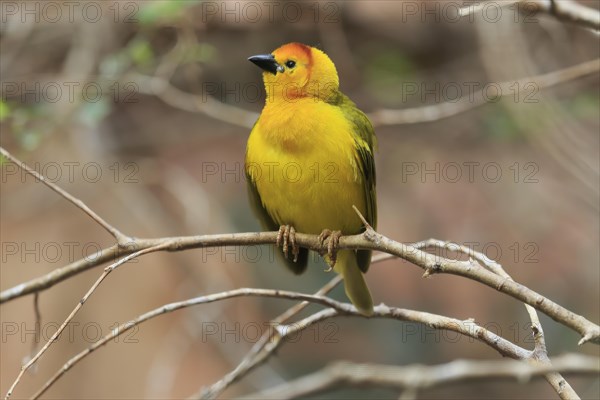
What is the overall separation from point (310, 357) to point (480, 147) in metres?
1.91

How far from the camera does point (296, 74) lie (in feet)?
9.69

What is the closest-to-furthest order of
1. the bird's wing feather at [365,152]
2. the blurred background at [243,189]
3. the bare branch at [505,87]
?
the bare branch at [505,87] → the bird's wing feather at [365,152] → the blurred background at [243,189]

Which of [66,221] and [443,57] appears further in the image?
[66,221]

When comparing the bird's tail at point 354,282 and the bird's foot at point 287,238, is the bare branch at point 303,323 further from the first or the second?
the bird's foot at point 287,238

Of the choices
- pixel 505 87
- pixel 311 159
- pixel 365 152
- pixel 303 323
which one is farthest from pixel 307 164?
pixel 505 87

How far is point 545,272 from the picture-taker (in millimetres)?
6023

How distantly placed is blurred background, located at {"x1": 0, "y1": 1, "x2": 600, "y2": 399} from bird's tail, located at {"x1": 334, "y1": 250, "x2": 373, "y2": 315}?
1558mm

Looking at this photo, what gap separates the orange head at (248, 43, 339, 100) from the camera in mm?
2932

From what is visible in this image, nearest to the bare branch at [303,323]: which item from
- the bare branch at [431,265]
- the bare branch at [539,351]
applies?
the bare branch at [539,351]

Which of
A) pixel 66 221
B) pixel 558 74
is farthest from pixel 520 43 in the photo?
pixel 66 221

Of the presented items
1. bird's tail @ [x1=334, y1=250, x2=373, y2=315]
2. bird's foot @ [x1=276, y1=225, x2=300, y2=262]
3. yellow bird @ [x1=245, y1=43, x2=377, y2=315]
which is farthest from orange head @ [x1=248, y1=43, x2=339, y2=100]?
bird's tail @ [x1=334, y1=250, x2=373, y2=315]

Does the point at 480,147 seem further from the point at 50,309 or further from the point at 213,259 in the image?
the point at 50,309

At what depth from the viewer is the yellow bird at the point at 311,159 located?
274 centimetres

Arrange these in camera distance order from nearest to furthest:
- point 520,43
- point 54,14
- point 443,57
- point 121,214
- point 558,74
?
1. point 558,74
2. point 520,43
3. point 54,14
4. point 443,57
5. point 121,214
